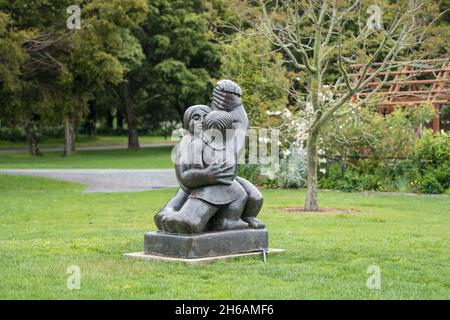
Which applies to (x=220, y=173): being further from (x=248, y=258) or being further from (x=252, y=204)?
(x=248, y=258)

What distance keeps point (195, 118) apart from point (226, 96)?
0.51 m

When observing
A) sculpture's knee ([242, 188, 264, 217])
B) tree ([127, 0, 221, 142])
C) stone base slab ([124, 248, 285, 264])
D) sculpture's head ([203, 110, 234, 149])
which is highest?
tree ([127, 0, 221, 142])

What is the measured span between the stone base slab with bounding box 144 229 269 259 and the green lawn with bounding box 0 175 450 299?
240 millimetres

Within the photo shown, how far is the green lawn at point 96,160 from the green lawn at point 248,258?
16.2 metres

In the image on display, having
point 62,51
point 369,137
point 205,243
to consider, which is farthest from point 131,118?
point 205,243

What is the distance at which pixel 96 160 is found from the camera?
40.4 meters

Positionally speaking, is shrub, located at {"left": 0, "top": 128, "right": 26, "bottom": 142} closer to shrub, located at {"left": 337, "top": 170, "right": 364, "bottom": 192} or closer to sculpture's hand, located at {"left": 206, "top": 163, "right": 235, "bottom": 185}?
shrub, located at {"left": 337, "top": 170, "right": 364, "bottom": 192}

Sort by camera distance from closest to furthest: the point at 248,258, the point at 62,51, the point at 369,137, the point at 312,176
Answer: the point at 248,258 → the point at 312,176 → the point at 369,137 → the point at 62,51

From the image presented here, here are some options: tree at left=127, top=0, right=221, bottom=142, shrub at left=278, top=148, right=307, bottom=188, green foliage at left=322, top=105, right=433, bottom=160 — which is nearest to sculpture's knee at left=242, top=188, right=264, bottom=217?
green foliage at left=322, top=105, right=433, bottom=160

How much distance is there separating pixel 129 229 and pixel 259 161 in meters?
11.1

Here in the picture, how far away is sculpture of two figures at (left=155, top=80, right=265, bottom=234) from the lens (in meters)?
10.4

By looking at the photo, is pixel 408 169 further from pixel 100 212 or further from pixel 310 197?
pixel 100 212

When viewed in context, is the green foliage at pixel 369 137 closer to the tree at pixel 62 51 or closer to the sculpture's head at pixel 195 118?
the tree at pixel 62 51

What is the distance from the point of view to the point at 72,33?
25.1m
